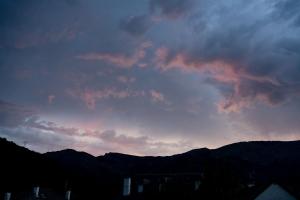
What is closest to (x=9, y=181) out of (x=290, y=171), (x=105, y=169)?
(x=105, y=169)

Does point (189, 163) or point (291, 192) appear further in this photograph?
point (189, 163)

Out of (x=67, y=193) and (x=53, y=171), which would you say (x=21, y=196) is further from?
(x=53, y=171)

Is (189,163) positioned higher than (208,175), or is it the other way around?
(189,163)

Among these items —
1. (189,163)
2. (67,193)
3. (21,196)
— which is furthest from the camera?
(189,163)

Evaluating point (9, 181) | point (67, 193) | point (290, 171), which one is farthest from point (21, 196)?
point (290, 171)

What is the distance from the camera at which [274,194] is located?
4338 cm

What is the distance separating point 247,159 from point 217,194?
11067 centimetres

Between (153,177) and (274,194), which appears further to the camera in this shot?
(153,177)

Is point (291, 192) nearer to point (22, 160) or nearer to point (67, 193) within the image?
point (67, 193)

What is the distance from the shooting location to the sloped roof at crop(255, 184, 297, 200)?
43219 mm

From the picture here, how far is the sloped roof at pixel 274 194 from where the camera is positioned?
43.2 metres

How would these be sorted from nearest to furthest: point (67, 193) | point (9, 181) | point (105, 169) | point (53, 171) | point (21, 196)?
point (21, 196) < point (67, 193) < point (9, 181) < point (53, 171) < point (105, 169)

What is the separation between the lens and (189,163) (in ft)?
456

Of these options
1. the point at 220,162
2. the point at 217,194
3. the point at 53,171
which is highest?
the point at 53,171
